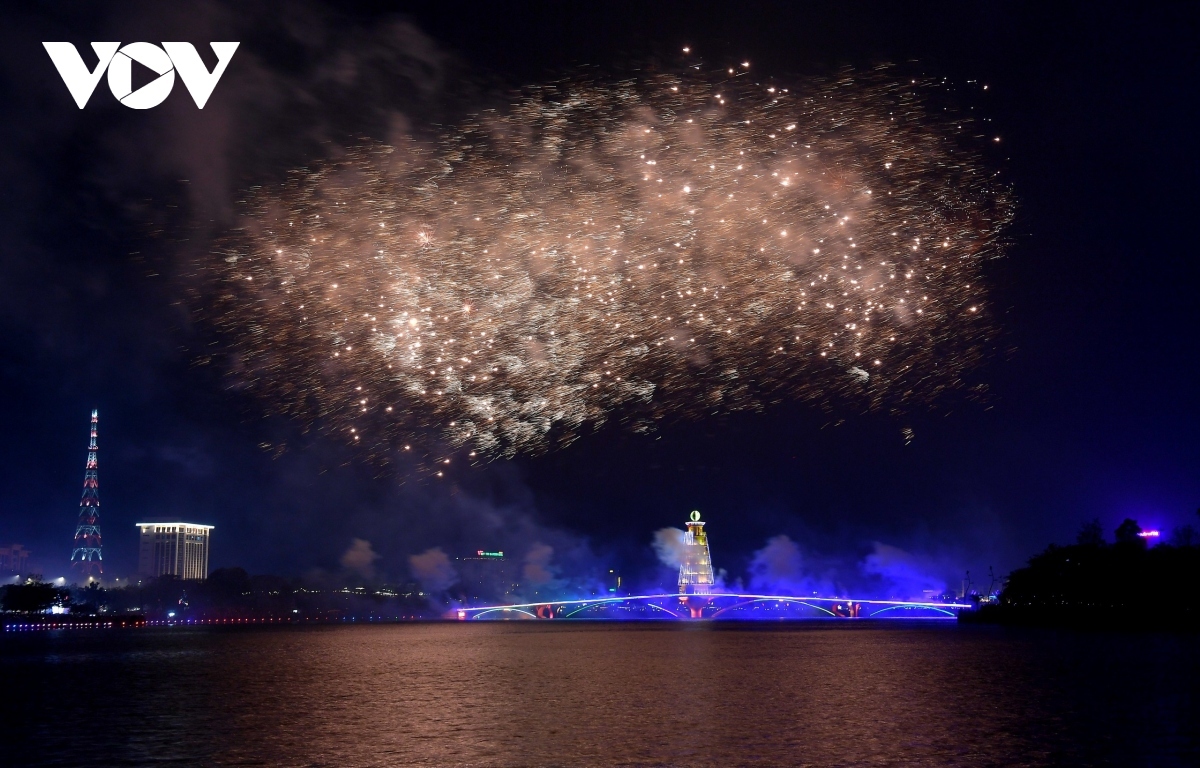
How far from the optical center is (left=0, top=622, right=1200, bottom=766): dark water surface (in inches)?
923

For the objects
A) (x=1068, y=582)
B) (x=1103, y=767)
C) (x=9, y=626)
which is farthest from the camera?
(x=9, y=626)

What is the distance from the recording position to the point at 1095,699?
36969mm

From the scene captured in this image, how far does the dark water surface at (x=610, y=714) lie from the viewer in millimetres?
23453

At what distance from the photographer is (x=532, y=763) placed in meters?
22.1

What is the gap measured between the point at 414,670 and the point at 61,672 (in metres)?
20.5

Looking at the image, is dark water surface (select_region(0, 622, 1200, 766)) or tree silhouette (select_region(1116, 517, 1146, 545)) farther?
tree silhouette (select_region(1116, 517, 1146, 545))

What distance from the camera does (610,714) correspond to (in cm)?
3109

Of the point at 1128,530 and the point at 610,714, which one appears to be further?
the point at 1128,530

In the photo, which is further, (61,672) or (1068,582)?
(1068,582)

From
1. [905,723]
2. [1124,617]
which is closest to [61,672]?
[905,723]

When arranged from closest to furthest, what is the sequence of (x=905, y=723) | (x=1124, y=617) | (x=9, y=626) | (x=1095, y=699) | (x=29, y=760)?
(x=29, y=760), (x=905, y=723), (x=1095, y=699), (x=1124, y=617), (x=9, y=626)

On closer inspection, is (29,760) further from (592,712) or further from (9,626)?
(9,626)

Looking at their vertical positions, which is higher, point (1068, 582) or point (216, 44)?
point (216, 44)

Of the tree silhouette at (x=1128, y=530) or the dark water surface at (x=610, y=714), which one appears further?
the tree silhouette at (x=1128, y=530)
